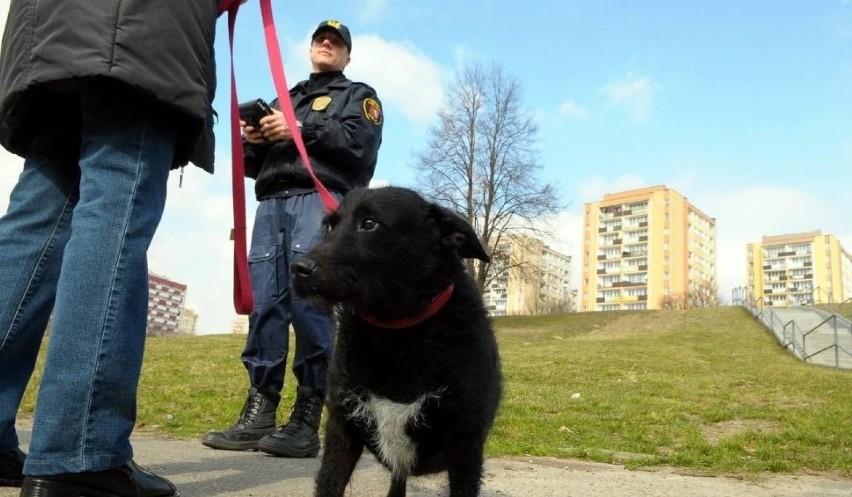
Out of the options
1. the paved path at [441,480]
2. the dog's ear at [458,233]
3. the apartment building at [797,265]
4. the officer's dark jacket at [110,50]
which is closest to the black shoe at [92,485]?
the paved path at [441,480]

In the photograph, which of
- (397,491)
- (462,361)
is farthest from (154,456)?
(462,361)

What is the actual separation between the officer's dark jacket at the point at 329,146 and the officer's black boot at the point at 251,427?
1.39 metres

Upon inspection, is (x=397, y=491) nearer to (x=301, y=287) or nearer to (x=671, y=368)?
(x=301, y=287)

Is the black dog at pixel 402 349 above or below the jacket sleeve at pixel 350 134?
below

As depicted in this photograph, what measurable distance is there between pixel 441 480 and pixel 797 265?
148980 mm

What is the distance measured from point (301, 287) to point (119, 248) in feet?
2.24

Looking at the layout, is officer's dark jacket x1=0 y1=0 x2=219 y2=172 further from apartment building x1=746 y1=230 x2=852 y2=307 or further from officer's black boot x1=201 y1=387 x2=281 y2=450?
apartment building x1=746 y1=230 x2=852 y2=307

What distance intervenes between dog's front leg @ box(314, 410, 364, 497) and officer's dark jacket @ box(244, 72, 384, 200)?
2.00 meters

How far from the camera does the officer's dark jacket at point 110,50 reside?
198cm

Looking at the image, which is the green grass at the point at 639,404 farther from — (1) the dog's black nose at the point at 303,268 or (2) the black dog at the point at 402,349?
(1) the dog's black nose at the point at 303,268

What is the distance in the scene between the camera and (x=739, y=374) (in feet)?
49.6

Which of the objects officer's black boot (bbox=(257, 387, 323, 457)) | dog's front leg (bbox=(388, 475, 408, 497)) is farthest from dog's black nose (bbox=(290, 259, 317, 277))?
officer's black boot (bbox=(257, 387, 323, 457))

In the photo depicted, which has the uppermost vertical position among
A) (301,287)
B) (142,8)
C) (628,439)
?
(142,8)

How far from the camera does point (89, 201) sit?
2.07m
